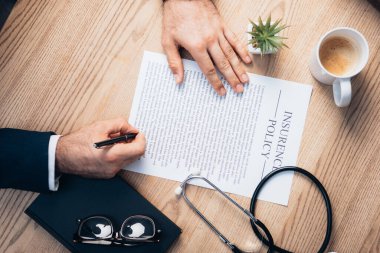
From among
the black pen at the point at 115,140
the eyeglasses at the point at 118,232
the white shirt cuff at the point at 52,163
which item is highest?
the black pen at the point at 115,140

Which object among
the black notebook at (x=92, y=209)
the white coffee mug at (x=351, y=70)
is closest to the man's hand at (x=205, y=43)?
the white coffee mug at (x=351, y=70)

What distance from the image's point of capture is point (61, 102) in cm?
87

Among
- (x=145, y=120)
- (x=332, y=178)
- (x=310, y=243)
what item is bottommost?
(x=310, y=243)

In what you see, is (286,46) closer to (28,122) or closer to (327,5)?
(327,5)

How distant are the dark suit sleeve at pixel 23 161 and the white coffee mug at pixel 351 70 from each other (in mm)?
618

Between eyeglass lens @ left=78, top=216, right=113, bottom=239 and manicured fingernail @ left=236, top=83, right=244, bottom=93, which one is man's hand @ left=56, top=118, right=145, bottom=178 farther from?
manicured fingernail @ left=236, top=83, right=244, bottom=93

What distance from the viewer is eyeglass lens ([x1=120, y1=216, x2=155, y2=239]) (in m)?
0.83

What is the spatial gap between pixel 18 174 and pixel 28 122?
12cm

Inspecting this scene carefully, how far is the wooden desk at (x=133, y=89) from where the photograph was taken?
2.77 feet

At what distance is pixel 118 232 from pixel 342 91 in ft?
1.86

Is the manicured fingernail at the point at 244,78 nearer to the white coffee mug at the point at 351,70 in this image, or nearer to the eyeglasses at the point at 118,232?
the white coffee mug at the point at 351,70

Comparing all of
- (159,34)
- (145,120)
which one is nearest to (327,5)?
(159,34)

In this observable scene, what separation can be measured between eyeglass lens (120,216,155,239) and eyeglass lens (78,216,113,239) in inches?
1.3

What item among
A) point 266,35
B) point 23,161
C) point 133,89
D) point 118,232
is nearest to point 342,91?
point 266,35
